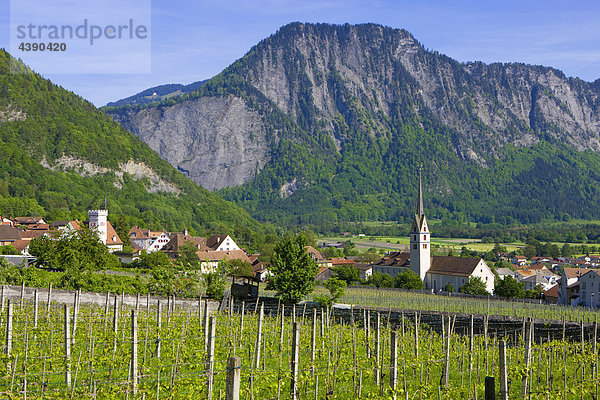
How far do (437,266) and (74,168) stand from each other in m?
110

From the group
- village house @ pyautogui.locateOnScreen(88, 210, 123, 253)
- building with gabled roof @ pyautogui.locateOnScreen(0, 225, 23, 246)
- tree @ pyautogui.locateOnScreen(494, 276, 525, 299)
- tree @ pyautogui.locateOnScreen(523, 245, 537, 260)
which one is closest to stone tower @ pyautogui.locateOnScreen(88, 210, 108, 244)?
village house @ pyautogui.locateOnScreen(88, 210, 123, 253)

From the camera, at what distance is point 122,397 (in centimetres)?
1725

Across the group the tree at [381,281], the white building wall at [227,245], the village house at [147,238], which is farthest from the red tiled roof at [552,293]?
the village house at [147,238]

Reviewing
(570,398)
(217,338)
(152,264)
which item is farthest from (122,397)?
(152,264)

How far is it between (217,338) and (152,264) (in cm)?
5439

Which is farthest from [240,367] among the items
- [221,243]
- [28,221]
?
[28,221]

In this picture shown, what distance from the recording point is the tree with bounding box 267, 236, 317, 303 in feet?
170

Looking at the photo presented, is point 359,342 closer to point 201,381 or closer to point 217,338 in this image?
point 217,338

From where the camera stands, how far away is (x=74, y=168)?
178m

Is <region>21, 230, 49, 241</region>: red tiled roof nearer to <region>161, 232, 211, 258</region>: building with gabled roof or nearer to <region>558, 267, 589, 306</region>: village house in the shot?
<region>161, 232, 211, 258</region>: building with gabled roof

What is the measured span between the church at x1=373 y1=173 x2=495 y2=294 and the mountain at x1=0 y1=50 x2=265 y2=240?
2401 inches

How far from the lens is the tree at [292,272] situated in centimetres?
5191

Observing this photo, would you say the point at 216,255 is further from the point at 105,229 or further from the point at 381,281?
the point at 381,281

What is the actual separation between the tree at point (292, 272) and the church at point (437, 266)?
49896 millimetres
